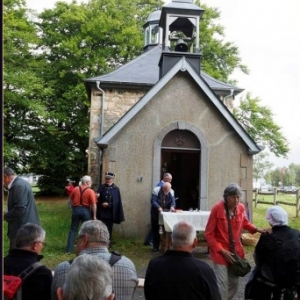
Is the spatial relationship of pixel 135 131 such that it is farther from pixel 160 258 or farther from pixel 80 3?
pixel 80 3

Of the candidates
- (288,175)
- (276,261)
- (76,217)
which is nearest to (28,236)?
(276,261)

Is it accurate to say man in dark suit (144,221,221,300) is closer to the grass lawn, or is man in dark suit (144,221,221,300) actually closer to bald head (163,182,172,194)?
the grass lawn

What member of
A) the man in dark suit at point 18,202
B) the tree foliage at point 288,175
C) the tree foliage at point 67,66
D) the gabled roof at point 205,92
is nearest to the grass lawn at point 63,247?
the man in dark suit at point 18,202

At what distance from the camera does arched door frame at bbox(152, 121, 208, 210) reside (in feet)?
44.2

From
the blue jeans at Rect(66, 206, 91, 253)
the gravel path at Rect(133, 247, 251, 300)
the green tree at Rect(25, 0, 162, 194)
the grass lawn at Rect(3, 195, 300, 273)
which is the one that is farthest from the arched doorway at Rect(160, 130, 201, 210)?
the green tree at Rect(25, 0, 162, 194)

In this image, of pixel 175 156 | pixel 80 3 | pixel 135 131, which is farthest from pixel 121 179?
pixel 80 3

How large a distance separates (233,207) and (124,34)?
81.8ft

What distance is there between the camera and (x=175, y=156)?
1831 centimetres

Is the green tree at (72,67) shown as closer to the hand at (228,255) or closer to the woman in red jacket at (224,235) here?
the woman in red jacket at (224,235)

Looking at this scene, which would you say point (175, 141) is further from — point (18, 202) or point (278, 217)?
point (278, 217)

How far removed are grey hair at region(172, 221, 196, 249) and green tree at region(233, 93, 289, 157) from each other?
82.1 feet

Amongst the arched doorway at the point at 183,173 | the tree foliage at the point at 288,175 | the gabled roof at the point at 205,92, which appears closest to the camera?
the gabled roof at the point at 205,92

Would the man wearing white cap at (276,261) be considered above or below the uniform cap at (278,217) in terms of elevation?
below

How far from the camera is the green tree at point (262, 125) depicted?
93.7ft
